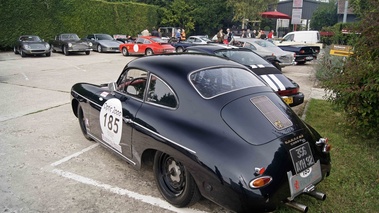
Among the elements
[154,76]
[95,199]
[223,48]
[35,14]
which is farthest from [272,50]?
[35,14]

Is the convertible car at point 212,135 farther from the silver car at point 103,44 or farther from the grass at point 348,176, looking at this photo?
the silver car at point 103,44

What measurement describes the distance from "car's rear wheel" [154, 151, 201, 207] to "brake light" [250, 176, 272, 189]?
0.67 meters

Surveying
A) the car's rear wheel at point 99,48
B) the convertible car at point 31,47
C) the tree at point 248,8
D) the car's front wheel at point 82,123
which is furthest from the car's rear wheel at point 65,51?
the tree at point 248,8

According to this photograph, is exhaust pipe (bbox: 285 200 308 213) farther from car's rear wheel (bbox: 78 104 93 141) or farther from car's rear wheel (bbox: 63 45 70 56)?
car's rear wheel (bbox: 63 45 70 56)

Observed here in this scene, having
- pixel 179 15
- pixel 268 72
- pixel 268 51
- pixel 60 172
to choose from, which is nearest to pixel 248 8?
pixel 179 15

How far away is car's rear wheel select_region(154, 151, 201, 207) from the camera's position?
2997 mm

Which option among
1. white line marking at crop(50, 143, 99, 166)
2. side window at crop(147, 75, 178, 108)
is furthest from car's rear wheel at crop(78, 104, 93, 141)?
side window at crop(147, 75, 178, 108)

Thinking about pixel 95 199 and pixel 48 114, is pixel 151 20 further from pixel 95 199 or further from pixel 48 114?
pixel 95 199

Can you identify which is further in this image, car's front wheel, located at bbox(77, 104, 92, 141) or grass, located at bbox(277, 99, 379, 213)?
car's front wheel, located at bbox(77, 104, 92, 141)

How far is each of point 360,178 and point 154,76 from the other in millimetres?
2951

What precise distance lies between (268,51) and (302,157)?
10.4m

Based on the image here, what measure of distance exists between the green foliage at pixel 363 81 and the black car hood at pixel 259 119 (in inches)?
81.8

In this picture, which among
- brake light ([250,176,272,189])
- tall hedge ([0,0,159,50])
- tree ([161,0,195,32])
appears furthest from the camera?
tree ([161,0,195,32])

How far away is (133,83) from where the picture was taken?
3.89m
